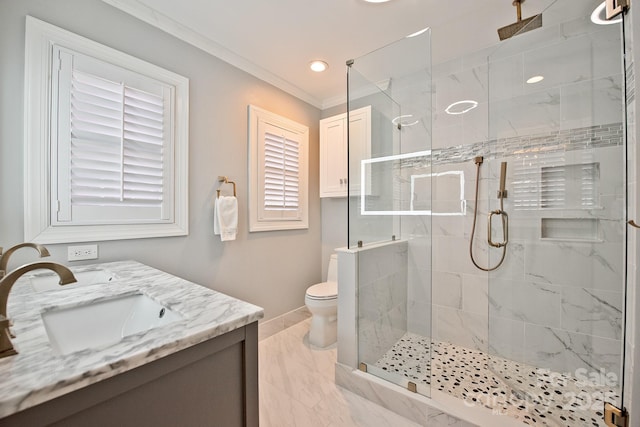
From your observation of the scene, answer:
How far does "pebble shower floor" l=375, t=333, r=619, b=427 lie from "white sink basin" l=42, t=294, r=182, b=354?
4.83 ft

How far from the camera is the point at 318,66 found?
2445 mm

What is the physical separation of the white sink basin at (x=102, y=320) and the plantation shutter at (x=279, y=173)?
1.51 m

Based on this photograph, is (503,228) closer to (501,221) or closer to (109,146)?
(501,221)

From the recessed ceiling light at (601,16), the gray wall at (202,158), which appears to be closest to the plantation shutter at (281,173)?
the gray wall at (202,158)

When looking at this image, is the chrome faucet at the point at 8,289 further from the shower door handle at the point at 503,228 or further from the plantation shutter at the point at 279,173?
the shower door handle at the point at 503,228

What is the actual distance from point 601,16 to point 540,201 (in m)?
1.00

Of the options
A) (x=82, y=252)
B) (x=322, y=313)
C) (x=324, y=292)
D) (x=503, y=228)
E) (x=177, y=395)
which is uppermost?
(x=503, y=228)

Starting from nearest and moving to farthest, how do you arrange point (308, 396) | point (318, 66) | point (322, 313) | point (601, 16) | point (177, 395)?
point (177, 395)
point (601, 16)
point (308, 396)
point (322, 313)
point (318, 66)

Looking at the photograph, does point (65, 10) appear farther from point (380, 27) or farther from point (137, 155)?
point (380, 27)

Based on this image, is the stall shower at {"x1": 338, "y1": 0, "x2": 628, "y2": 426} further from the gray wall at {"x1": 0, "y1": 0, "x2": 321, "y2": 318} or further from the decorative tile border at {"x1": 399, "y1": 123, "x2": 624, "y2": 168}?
the gray wall at {"x1": 0, "y1": 0, "x2": 321, "y2": 318}

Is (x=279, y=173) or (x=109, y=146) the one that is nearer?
(x=109, y=146)

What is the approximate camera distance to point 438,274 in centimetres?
242

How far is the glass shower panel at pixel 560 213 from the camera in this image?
142 centimetres

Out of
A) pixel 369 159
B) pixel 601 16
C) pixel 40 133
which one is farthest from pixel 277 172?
pixel 601 16
